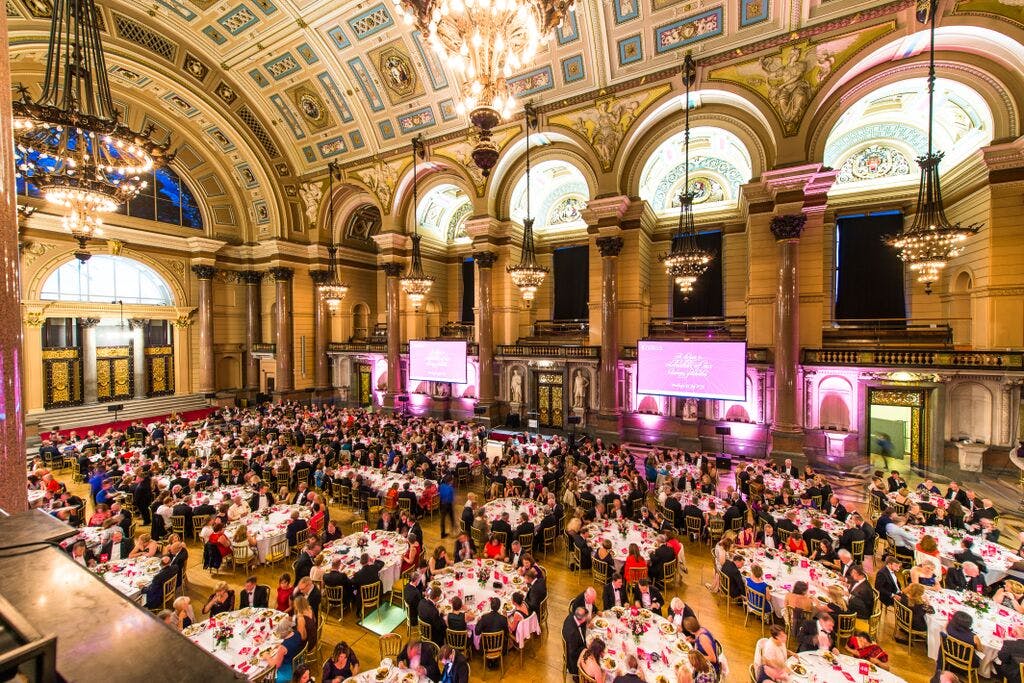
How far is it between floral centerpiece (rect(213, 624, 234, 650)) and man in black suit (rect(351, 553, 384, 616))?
1520 mm

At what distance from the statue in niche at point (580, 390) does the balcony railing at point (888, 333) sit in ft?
25.3

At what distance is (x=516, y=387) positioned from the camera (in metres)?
17.0

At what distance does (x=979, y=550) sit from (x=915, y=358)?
6.71 m

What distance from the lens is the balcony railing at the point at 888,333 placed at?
13.2 meters

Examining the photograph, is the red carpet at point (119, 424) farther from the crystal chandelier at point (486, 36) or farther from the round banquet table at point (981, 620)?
the round banquet table at point (981, 620)

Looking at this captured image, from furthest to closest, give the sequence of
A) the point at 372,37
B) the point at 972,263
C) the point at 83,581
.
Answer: the point at 372,37
the point at 972,263
the point at 83,581

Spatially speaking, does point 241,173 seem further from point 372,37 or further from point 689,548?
point 689,548

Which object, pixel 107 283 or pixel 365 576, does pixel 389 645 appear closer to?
pixel 365 576

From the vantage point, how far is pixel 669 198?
1842 centimetres

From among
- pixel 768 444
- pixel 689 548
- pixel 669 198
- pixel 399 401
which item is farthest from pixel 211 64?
pixel 768 444

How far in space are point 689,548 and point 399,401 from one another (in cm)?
1416

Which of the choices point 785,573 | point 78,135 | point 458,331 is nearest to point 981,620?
point 785,573

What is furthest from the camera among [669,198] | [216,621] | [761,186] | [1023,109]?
[669,198]

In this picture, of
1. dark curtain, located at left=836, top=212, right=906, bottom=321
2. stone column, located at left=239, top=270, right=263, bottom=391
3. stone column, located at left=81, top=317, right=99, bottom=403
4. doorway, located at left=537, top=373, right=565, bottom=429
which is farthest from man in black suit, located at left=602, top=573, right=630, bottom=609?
stone column, located at left=81, top=317, right=99, bottom=403
